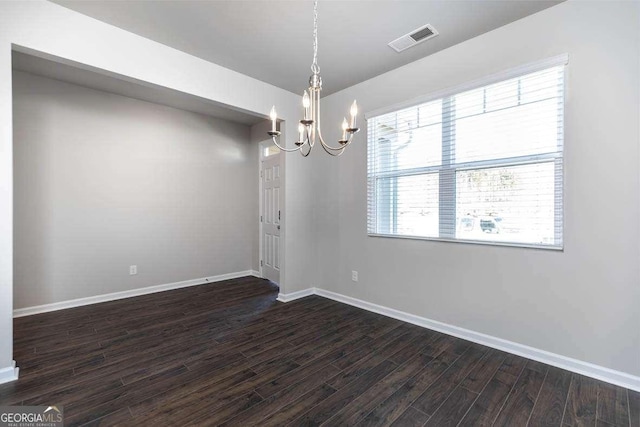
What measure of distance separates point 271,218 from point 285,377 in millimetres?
2990

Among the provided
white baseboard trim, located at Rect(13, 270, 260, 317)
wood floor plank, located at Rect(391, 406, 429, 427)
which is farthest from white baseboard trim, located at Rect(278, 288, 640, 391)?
white baseboard trim, located at Rect(13, 270, 260, 317)

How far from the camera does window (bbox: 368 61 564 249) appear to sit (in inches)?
90.3

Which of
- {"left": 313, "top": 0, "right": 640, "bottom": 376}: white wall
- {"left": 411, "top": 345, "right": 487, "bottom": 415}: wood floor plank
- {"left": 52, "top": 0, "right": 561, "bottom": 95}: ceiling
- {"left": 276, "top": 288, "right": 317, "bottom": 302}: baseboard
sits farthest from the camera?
{"left": 276, "top": 288, "right": 317, "bottom": 302}: baseboard

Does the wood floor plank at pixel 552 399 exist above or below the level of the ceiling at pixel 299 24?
below

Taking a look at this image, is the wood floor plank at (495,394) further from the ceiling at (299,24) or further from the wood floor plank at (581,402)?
the ceiling at (299,24)

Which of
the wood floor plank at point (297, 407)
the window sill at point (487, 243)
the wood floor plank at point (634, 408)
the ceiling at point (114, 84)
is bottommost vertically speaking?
the wood floor plank at point (297, 407)

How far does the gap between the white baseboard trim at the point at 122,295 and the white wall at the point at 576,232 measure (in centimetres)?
333

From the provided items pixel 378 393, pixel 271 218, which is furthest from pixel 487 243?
pixel 271 218

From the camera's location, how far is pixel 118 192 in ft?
13.0

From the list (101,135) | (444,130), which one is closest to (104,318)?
(101,135)

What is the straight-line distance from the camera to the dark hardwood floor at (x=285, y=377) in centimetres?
173

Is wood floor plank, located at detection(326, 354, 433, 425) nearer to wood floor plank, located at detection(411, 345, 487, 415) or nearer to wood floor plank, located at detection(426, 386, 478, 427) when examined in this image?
wood floor plank, located at detection(411, 345, 487, 415)

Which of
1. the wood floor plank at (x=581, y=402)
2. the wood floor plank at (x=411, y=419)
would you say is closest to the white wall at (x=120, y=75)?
the wood floor plank at (x=411, y=419)

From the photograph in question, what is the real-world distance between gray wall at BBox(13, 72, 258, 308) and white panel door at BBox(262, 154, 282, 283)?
0.36m
